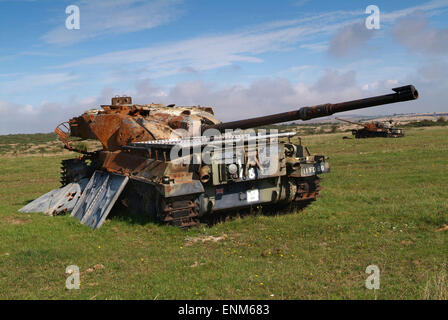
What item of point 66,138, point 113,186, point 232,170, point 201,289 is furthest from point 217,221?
point 66,138

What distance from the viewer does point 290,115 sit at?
8305 mm

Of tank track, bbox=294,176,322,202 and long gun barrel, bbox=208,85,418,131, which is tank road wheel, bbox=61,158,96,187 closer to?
long gun barrel, bbox=208,85,418,131

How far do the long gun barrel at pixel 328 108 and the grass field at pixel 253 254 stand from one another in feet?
7.21

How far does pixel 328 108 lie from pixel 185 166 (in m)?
3.07

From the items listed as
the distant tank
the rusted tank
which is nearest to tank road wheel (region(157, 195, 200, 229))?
the rusted tank

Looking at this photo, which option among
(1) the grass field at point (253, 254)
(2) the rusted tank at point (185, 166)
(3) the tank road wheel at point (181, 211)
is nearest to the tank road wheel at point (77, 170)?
(2) the rusted tank at point (185, 166)

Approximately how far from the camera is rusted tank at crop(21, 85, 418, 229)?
8.53 m

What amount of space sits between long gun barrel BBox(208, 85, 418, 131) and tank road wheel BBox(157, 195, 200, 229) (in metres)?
2.02

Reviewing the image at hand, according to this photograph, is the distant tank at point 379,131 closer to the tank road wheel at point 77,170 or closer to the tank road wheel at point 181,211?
the tank road wheel at point 77,170

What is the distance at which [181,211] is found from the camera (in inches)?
334

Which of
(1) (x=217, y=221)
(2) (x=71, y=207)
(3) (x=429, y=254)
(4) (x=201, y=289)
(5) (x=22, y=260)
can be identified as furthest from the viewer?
(2) (x=71, y=207)

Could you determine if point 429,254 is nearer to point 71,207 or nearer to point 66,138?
point 71,207
